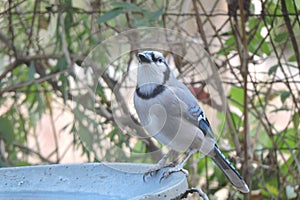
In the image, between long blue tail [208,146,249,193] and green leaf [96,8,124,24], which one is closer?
long blue tail [208,146,249,193]

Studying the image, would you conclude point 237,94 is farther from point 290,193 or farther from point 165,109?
point 165,109

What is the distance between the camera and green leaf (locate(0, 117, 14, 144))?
2.80m

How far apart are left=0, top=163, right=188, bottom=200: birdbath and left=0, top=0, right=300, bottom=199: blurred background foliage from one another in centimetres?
73

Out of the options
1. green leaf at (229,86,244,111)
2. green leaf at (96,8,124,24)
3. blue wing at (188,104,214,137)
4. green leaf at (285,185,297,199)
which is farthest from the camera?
green leaf at (229,86,244,111)

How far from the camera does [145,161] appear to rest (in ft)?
5.01

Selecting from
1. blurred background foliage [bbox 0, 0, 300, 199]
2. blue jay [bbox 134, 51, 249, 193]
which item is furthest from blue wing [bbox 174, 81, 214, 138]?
blurred background foliage [bbox 0, 0, 300, 199]

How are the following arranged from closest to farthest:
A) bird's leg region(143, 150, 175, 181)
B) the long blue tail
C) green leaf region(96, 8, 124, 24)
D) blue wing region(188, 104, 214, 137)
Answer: bird's leg region(143, 150, 175, 181)
blue wing region(188, 104, 214, 137)
the long blue tail
green leaf region(96, 8, 124, 24)

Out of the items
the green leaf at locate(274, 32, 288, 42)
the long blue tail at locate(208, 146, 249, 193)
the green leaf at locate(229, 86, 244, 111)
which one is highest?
the green leaf at locate(274, 32, 288, 42)

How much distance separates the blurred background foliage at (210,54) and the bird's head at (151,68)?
74 cm

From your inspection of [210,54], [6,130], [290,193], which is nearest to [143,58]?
[210,54]

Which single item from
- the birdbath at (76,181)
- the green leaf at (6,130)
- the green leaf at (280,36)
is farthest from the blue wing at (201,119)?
the green leaf at (6,130)

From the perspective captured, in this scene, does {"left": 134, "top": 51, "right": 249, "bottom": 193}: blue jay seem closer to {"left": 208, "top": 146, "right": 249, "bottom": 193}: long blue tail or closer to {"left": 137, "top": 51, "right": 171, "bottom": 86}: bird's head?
{"left": 137, "top": 51, "right": 171, "bottom": 86}: bird's head

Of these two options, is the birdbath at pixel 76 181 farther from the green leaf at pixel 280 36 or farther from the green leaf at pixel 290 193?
the green leaf at pixel 290 193

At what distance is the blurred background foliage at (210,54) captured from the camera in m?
2.40
